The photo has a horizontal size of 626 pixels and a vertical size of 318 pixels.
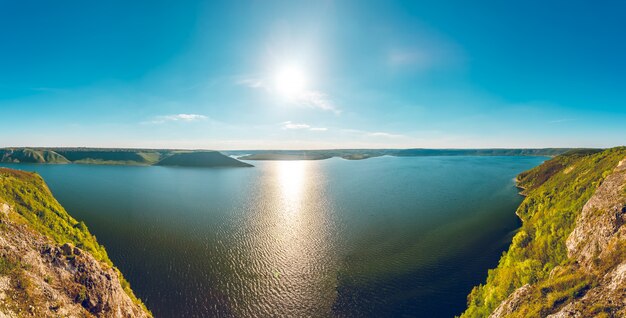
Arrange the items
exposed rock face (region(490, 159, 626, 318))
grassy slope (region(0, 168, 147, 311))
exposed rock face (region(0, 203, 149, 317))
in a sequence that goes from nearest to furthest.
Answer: exposed rock face (region(490, 159, 626, 318)) → exposed rock face (region(0, 203, 149, 317)) → grassy slope (region(0, 168, 147, 311))

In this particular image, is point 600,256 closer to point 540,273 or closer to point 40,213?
point 540,273

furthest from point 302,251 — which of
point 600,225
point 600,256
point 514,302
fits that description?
point 600,225

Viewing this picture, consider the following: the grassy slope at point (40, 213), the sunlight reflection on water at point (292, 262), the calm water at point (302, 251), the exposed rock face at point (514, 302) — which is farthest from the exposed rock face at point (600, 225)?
the grassy slope at point (40, 213)

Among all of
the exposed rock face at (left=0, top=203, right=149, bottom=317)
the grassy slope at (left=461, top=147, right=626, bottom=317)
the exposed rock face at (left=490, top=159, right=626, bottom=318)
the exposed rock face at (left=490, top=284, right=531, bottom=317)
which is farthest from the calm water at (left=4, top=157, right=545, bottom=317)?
the exposed rock face at (left=490, top=159, right=626, bottom=318)

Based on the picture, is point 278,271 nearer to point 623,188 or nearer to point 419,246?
point 419,246

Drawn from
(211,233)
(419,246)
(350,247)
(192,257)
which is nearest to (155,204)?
(211,233)

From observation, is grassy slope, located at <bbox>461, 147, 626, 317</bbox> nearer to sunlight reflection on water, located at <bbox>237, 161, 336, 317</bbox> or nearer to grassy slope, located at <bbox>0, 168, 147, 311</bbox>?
sunlight reflection on water, located at <bbox>237, 161, 336, 317</bbox>

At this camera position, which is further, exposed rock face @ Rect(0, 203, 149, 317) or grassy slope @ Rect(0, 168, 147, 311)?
grassy slope @ Rect(0, 168, 147, 311)
